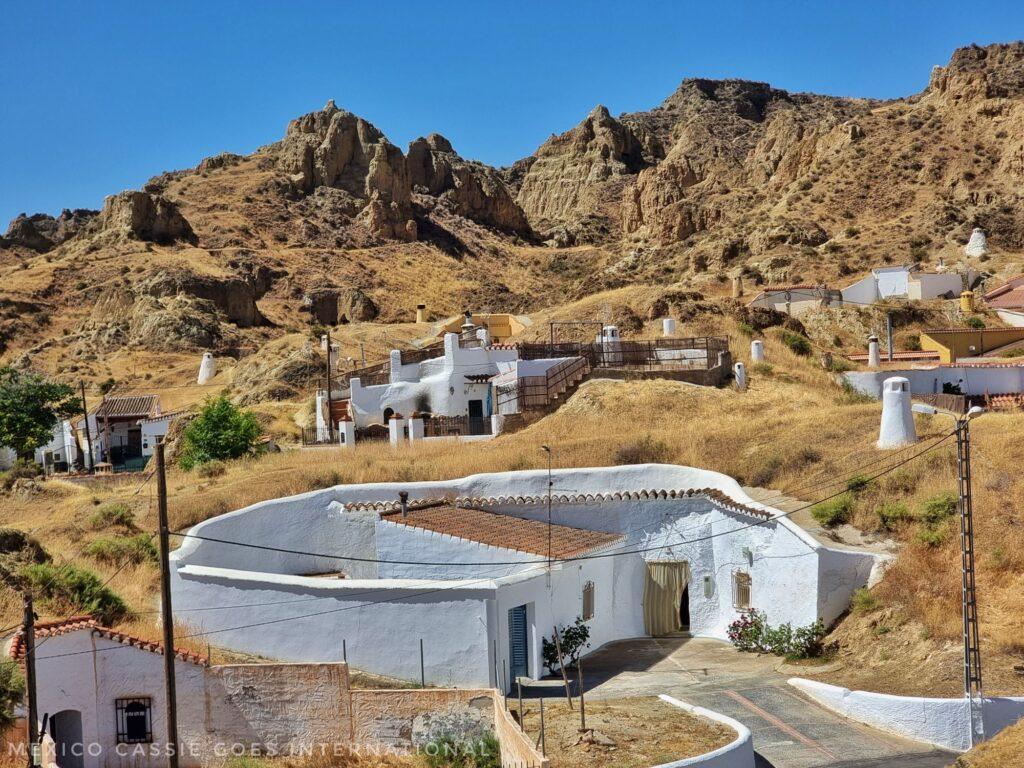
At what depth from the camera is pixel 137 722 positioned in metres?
18.2

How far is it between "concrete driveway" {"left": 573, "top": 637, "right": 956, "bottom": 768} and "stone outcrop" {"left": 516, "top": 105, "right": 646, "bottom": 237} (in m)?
102

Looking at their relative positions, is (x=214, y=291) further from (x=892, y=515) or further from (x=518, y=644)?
(x=892, y=515)

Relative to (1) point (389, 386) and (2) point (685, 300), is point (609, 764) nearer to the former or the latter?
(1) point (389, 386)

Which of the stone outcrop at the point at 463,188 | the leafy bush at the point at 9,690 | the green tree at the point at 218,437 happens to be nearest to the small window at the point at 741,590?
the leafy bush at the point at 9,690

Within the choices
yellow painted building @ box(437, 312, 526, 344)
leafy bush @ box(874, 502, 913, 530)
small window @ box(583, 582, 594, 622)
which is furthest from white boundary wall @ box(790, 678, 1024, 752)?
yellow painted building @ box(437, 312, 526, 344)

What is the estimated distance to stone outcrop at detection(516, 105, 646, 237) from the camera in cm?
12529

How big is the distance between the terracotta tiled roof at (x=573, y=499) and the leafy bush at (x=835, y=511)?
167cm

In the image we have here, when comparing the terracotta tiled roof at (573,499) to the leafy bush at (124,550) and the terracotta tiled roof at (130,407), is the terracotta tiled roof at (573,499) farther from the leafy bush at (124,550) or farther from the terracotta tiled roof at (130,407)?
the terracotta tiled roof at (130,407)

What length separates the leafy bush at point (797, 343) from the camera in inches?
1662

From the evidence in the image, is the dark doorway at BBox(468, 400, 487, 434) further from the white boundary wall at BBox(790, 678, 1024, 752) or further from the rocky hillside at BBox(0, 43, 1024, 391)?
the rocky hillside at BBox(0, 43, 1024, 391)

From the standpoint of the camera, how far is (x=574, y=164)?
13112 cm

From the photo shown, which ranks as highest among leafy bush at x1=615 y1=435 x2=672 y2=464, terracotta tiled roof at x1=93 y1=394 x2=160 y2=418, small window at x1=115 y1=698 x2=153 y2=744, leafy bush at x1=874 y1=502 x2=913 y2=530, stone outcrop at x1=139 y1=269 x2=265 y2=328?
stone outcrop at x1=139 y1=269 x2=265 y2=328

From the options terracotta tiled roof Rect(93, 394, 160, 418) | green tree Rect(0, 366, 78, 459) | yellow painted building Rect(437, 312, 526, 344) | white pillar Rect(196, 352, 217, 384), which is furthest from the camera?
white pillar Rect(196, 352, 217, 384)

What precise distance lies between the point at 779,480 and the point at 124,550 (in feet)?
47.7
